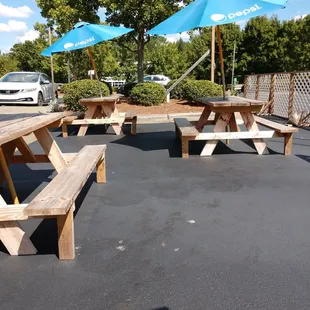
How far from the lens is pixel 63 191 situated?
2230mm

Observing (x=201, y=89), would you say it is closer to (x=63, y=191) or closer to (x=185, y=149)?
(x=185, y=149)

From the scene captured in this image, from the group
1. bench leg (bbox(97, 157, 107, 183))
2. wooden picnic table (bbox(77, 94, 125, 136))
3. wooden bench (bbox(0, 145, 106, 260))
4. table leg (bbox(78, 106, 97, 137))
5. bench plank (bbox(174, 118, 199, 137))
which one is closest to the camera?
wooden bench (bbox(0, 145, 106, 260))

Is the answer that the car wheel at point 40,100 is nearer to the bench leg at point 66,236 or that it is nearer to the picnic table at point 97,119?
the picnic table at point 97,119

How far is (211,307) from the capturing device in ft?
5.68

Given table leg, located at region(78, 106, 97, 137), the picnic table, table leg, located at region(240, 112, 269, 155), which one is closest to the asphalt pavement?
table leg, located at region(240, 112, 269, 155)

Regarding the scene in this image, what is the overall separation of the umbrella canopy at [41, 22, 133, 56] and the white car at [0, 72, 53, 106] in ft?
21.1

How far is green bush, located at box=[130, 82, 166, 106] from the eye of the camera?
10.9m

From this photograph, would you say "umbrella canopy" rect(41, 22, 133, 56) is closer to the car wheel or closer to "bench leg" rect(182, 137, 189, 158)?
"bench leg" rect(182, 137, 189, 158)

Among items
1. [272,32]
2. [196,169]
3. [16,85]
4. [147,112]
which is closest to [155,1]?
[147,112]

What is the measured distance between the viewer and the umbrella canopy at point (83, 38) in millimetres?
6180

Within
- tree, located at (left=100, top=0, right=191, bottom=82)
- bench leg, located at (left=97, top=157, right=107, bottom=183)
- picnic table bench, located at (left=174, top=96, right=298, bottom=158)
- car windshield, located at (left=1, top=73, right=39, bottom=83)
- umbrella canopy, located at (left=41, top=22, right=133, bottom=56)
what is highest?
tree, located at (left=100, top=0, right=191, bottom=82)

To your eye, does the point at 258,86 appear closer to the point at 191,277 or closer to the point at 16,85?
the point at 16,85

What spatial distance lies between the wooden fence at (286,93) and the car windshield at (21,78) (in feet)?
28.1

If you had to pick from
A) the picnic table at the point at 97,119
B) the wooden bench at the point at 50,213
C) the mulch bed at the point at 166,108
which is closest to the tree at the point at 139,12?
the mulch bed at the point at 166,108
